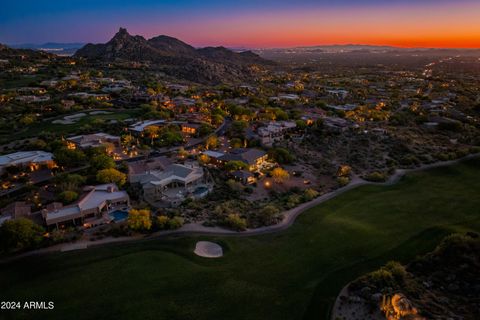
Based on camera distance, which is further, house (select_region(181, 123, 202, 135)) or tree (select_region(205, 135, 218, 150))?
house (select_region(181, 123, 202, 135))

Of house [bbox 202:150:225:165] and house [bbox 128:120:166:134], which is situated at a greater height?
house [bbox 128:120:166:134]

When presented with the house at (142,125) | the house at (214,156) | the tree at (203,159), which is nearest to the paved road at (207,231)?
the house at (214,156)

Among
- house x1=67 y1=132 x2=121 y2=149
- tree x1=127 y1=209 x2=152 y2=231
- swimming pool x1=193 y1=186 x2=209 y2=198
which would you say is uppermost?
house x1=67 y1=132 x2=121 y2=149

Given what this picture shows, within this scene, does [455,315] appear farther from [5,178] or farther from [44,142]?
[44,142]

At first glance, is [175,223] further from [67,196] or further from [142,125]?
[142,125]

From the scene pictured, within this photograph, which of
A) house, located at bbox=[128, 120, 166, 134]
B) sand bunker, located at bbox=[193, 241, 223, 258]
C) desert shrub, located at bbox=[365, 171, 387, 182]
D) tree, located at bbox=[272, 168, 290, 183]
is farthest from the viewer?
house, located at bbox=[128, 120, 166, 134]

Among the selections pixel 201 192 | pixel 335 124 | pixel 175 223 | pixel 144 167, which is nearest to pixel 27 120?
pixel 144 167

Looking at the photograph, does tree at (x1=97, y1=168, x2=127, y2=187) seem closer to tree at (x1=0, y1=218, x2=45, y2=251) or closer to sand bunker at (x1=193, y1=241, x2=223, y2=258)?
tree at (x1=0, y1=218, x2=45, y2=251)

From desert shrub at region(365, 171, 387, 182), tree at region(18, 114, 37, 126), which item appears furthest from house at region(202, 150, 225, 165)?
tree at region(18, 114, 37, 126)
